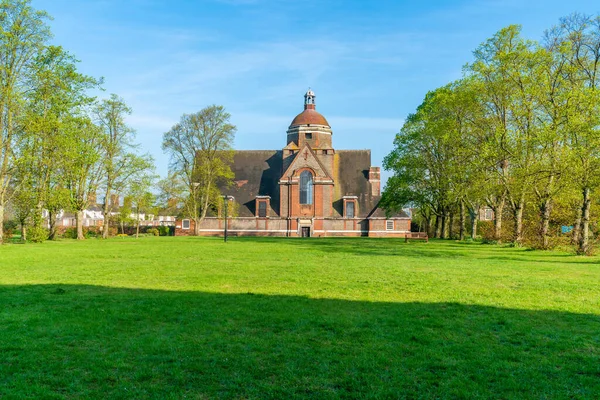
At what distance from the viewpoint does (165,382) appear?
5.98m

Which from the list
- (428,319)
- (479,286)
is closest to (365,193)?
(479,286)

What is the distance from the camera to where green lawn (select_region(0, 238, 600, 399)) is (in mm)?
5910

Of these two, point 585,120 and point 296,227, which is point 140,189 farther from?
point 585,120

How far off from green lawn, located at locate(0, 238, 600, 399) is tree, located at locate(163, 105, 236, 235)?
48.9 metres

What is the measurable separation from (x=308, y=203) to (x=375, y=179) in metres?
10.5

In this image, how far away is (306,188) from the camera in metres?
69.2

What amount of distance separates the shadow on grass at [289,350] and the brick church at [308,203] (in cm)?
5762

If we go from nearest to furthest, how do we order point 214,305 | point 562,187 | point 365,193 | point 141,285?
point 214,305 → point 141,285 → point 562,187 → point 365,193

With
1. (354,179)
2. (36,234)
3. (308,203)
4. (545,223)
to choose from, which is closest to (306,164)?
(308,203)

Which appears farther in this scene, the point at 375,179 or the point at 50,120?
the point at 375,179

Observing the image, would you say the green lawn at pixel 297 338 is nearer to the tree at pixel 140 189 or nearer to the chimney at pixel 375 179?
the tree at pixel 140 189

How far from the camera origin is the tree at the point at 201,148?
6256 cm

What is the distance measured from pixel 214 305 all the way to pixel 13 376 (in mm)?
4867

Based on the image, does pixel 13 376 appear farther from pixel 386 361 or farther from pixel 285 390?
pixel 386 361
